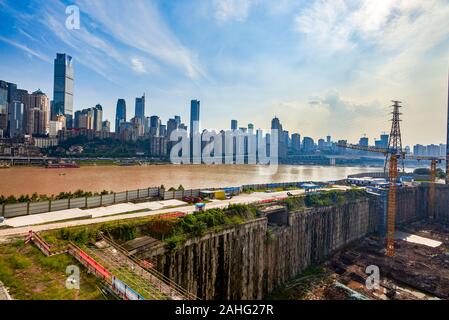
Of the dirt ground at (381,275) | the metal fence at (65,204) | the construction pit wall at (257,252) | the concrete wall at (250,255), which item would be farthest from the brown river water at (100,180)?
the dirt ground at (381,275)

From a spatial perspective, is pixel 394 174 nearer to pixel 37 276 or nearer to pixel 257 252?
pixel 257 252

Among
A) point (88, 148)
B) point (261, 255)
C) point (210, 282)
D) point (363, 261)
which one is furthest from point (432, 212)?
point (88, 148)

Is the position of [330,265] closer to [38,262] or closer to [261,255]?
[261,255]

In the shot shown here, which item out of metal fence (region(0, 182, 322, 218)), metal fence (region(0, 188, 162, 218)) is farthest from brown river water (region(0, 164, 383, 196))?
metal fence (region(0, 188, 162, 218))

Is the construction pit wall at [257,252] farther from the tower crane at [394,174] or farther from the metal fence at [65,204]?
the metal fence at [65,204]

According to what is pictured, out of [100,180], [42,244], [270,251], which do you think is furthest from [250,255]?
[100,180]

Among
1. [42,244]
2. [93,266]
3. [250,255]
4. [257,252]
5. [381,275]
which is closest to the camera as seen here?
[93,266]
